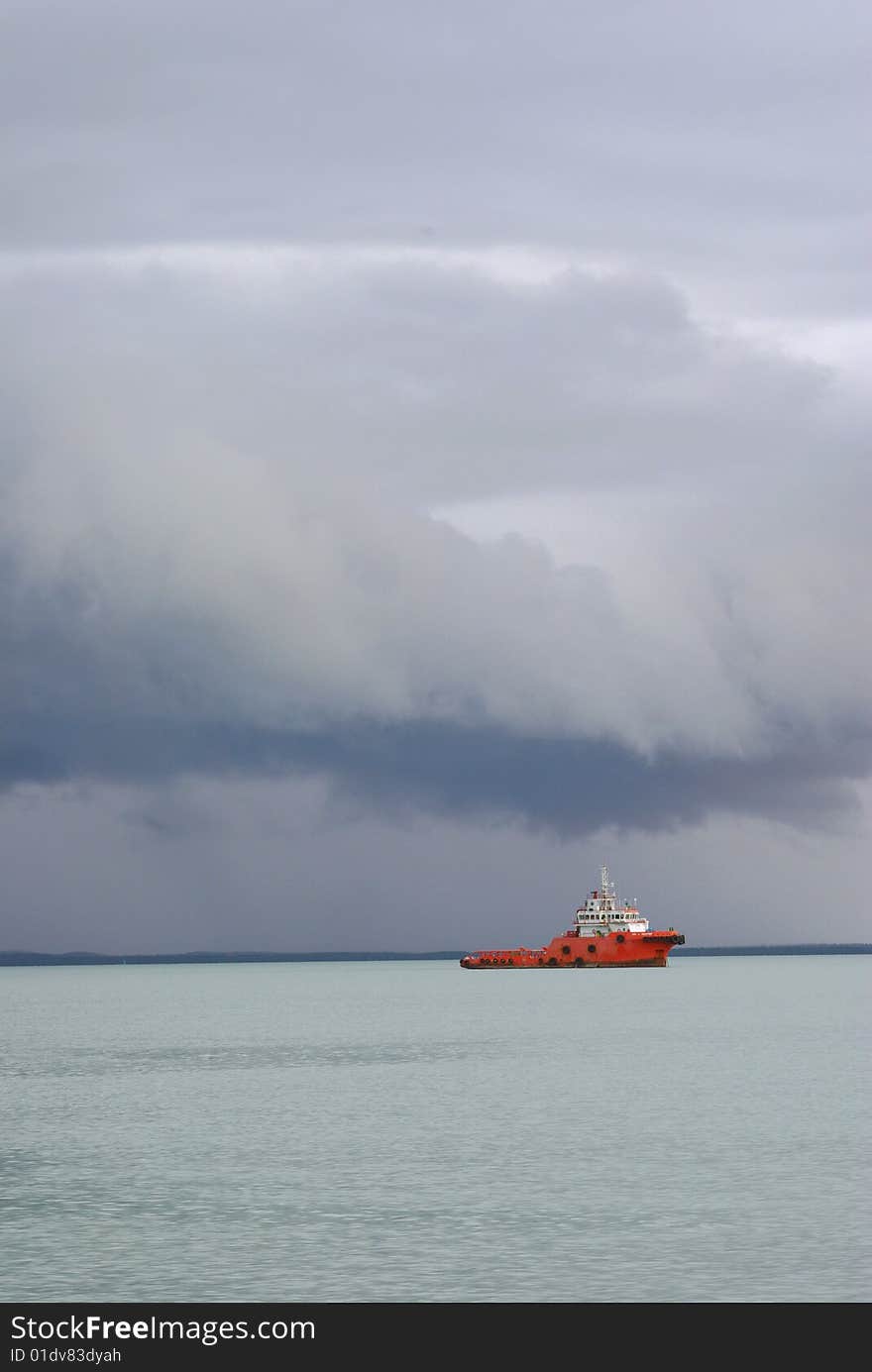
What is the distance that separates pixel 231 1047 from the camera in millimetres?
128625

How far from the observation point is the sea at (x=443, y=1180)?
1427 inches

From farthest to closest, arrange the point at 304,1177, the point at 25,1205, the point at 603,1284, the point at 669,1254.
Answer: the point at 304,1177 < the point at 25,1205 < the point at 669,1254 < the point at 603,1284

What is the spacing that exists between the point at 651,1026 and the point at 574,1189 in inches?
4054

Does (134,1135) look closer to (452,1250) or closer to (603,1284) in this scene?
(452,1250)

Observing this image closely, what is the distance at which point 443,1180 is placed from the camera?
50.2 metres

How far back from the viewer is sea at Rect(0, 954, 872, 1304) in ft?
119

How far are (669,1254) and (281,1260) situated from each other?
9115 millimetres

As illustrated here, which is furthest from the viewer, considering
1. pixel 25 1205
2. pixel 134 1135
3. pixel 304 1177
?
pixel 134 1135

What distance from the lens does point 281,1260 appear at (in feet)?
125
